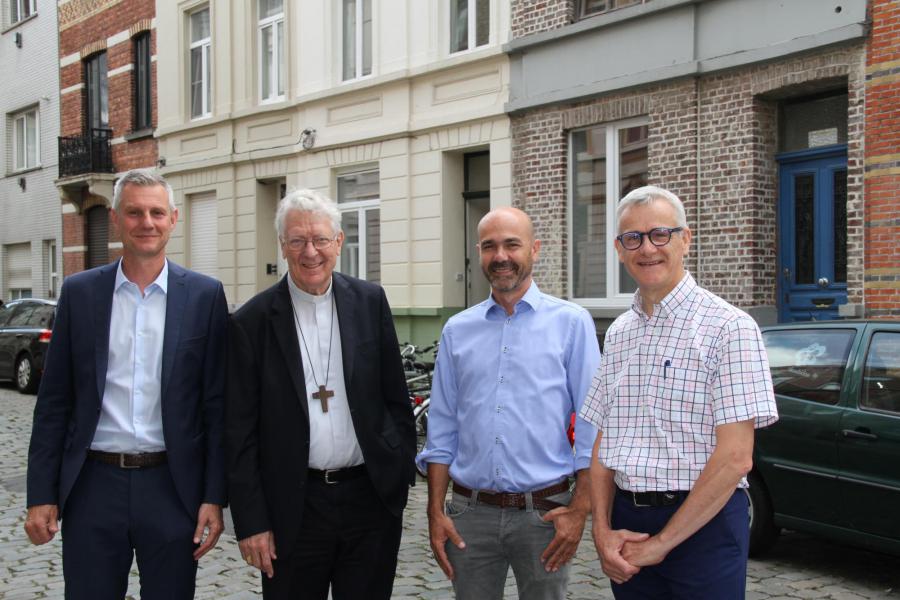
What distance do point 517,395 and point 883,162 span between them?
23.6ft

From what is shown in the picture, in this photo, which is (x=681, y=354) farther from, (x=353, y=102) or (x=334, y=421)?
(x=353, y=102)

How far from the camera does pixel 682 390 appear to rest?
Result: 2.67 m

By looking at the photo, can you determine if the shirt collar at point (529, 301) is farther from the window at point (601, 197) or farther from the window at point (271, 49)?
the window at point (271, 49)

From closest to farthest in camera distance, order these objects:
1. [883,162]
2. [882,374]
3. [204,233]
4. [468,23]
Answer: [882,374] < [883,162] < [468,23] < [204,233]

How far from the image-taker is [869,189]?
360 inches

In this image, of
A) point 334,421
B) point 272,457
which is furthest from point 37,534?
point 334,421

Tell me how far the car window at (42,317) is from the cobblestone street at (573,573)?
9319mm

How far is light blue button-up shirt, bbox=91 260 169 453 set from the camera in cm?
327

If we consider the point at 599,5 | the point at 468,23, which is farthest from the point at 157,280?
the point at 468,23

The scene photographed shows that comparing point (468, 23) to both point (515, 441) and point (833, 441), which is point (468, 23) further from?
point (515, 441)

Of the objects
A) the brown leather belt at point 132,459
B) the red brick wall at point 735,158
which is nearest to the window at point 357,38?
the red brick wall at point 735,158

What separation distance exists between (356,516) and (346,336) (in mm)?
632

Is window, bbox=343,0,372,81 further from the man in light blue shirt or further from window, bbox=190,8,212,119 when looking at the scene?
the man in light blue shirt

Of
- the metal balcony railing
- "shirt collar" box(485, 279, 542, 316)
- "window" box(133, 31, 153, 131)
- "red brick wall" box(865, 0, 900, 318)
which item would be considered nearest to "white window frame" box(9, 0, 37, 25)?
the metal balcony railing
